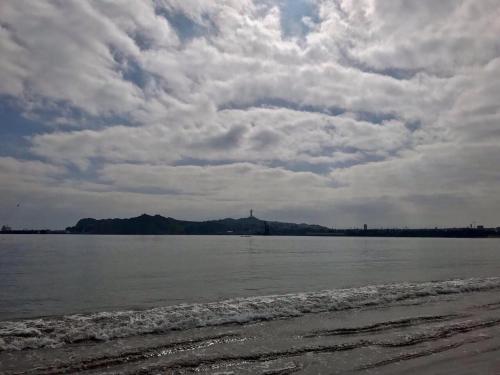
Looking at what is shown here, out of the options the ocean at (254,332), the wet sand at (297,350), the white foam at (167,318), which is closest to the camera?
the wet sand at (297,350)

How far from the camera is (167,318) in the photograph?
19.6m

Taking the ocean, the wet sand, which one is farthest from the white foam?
the wet sand

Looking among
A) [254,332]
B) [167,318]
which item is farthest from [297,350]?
[167,318]

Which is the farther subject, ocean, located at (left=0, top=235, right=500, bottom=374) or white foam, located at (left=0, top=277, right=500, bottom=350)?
white foam, located at (left=0, top=277, right=500, bottom=350)

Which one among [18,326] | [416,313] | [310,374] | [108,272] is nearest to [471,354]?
[310,374]

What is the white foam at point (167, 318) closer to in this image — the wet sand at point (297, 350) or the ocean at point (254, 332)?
the ocean at point (254, 332)

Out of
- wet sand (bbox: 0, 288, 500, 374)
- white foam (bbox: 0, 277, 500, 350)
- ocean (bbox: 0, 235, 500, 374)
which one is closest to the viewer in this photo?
wet sand (bbox: 0, 288, 500, 374)

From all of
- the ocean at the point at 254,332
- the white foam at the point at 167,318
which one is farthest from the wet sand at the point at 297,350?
the white foam at the point at 167,318

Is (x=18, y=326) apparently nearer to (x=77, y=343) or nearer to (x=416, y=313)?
(x=77, y=343)

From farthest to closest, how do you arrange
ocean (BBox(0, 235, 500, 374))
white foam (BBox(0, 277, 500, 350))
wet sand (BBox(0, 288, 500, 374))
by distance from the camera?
1. white foam (BBox(0, 277, 500, 350))
2. ocean (BBox(0, 235, 500, 374))
3. wet sand (BBox(0, 288, 500, 374))

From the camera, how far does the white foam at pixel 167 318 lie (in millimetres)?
16391

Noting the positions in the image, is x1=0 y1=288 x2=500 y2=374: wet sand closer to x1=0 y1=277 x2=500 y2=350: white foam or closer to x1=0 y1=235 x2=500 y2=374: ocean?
x1=0 y1=235 x2=500 y2=374: ocean

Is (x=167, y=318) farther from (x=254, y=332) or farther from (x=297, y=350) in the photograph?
(x=297, y=350)

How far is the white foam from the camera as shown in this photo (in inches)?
645
